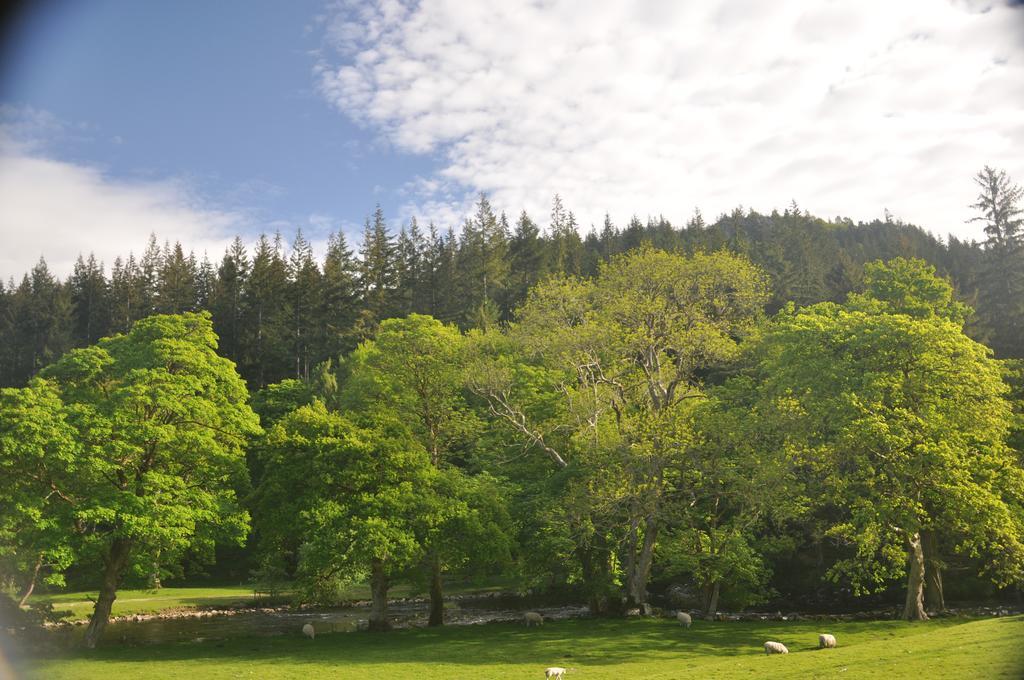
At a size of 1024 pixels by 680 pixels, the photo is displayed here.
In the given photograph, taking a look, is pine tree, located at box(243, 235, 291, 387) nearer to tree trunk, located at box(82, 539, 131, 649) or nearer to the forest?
the forest

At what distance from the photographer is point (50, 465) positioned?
1118 inches

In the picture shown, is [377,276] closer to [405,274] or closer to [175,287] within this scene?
[405,274]

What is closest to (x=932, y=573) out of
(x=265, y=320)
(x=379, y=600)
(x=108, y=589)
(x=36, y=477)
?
(x=379, y=600)

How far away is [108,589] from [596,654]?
22.5 meters

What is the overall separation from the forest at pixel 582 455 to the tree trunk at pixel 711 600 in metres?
0.21

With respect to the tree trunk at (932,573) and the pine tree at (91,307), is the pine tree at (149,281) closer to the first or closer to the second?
the pine tree at (91,307)

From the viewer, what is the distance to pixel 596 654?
1032 inches

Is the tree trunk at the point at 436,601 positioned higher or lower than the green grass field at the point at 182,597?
higher

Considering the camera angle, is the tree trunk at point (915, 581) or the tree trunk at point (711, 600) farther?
the tree trunk at point (711, 600)

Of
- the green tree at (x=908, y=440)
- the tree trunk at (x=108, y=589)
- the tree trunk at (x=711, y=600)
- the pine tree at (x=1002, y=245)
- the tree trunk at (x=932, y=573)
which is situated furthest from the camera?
the pine tree at (x=1002, y=245)

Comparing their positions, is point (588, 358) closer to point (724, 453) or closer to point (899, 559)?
point (724, 453)

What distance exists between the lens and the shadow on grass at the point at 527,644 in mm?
26047

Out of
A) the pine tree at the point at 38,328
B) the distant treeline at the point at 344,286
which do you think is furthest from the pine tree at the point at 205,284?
the pine tree at the point at 38,328

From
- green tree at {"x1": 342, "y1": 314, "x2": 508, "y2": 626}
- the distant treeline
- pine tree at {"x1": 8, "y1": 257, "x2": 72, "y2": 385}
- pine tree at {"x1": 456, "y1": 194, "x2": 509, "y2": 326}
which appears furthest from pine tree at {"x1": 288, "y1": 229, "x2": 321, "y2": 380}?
green tree at {"x1": 342, "y1": 314, "x2": 508, "y2": 626}
